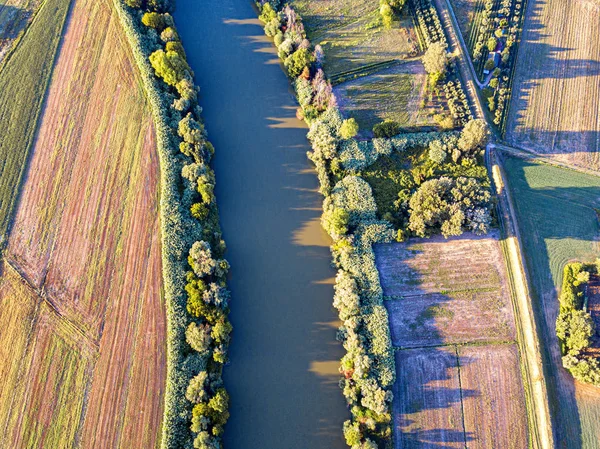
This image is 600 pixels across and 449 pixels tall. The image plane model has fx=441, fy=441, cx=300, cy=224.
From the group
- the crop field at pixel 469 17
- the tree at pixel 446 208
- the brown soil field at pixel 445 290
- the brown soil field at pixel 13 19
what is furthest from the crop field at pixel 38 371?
the crop field at pixel 469 17

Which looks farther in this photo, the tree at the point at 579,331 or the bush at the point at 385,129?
the bush at the point at 385,129

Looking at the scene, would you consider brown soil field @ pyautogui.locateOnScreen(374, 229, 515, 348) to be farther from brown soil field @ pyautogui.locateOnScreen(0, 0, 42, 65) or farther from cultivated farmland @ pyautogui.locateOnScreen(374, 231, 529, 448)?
brown soil field @ pyautogui.locateOnScreen(0, 0, 42, 65)

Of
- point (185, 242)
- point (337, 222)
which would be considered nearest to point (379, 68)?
point (337, 222)

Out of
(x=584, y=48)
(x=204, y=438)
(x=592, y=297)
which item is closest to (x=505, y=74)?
(x=584, y=48)

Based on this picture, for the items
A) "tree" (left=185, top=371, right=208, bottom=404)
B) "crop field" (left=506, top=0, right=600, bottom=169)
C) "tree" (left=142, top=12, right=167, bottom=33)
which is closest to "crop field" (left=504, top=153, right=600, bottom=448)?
"crop field" (left=506, top=0, right=600, bottom=169)

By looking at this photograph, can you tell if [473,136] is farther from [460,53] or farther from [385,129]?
[460,53]

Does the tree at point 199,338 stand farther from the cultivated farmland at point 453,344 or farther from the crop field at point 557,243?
the crop field at point 557,243
